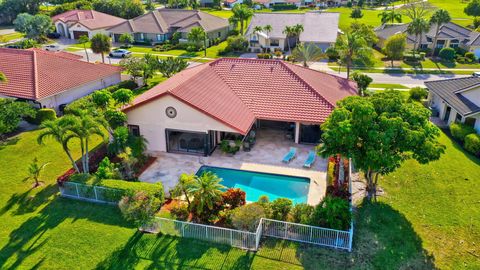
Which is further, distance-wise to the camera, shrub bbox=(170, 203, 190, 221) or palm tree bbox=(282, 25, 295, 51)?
palm tree bbox=(282, 25, 295, 51)

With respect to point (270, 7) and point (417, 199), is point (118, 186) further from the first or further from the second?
point (270, 7)

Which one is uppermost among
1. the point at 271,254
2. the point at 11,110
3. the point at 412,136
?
the point at 412,136

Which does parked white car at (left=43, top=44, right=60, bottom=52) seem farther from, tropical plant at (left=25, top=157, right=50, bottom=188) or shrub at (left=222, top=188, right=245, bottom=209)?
shrub at (left=222, top=188, right=245, bottom=209)

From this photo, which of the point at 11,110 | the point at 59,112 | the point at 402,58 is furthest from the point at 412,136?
the point at 402,58

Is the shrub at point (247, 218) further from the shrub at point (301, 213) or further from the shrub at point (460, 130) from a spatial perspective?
the shrub at point (460, 130)

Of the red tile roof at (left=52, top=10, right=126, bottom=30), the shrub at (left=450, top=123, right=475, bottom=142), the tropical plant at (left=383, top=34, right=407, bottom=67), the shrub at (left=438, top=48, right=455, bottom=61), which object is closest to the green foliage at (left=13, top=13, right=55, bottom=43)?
the red tile roof at (left=52, top=10, right=126, bottom=30)

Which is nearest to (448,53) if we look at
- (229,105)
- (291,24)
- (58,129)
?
(291,24)
